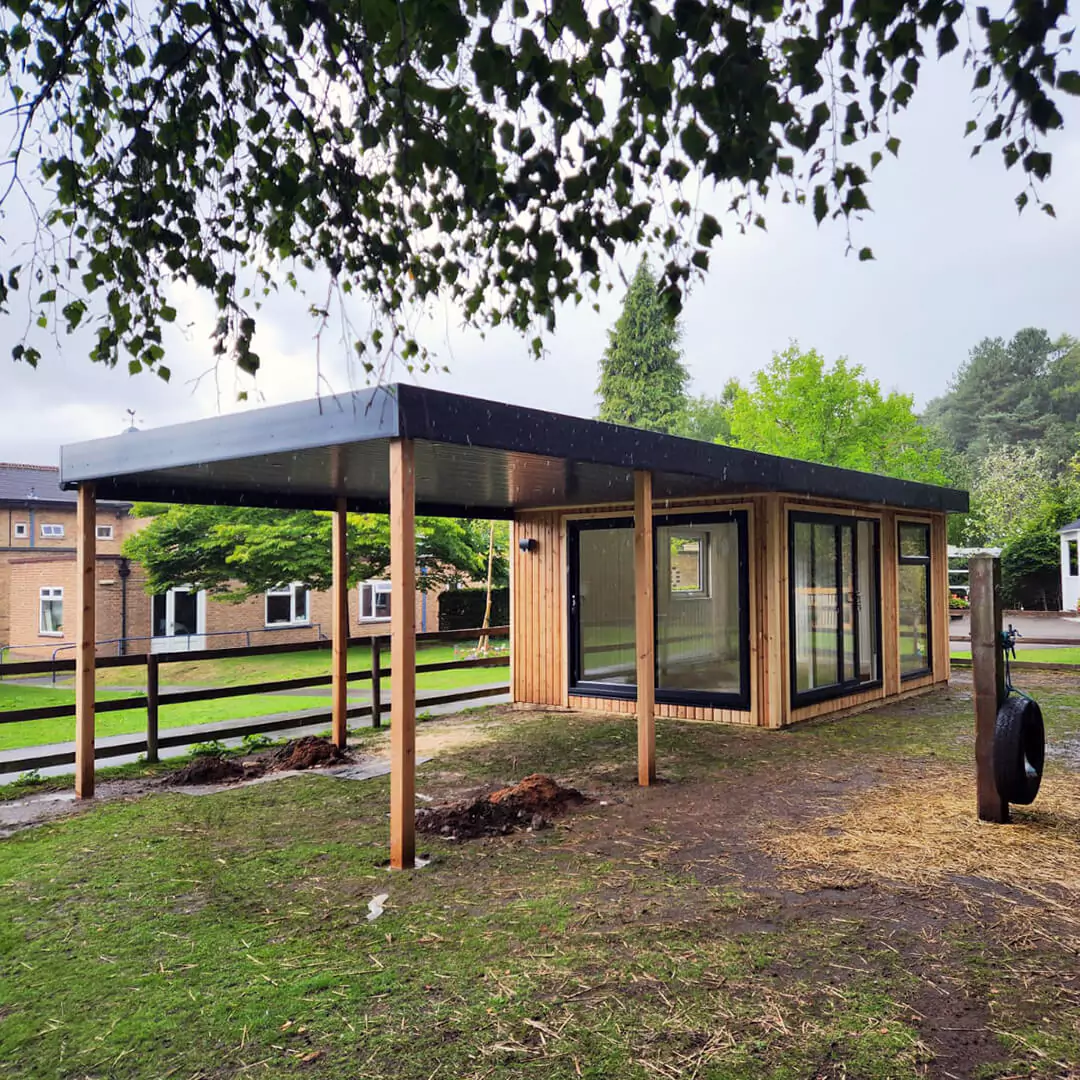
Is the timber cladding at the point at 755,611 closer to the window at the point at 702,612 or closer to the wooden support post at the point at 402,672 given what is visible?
the window at the point at 702,612

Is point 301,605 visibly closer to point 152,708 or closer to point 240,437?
point 152,708

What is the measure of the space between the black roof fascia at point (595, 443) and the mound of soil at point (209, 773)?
367 cm

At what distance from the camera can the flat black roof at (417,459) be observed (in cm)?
456

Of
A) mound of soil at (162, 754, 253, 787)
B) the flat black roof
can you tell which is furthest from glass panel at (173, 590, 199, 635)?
mound of soil at (162, 754, 253, 787)

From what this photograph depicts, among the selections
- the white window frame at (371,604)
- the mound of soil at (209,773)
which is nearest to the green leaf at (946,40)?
the mound of soil at (209,773)

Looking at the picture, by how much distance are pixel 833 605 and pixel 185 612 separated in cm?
1742

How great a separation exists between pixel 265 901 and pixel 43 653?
22051 mm

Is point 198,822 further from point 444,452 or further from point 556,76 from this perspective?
point 556,76

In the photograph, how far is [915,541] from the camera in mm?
11523

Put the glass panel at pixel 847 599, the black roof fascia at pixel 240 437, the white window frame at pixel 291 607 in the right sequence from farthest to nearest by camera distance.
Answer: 1. the white window frame at pixel 291 607
2. the glass panel at pixel 847 599
3. the black roof fascia at pixel 240 437

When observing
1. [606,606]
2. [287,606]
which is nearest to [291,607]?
[287,606]

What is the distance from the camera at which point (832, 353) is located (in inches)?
3664

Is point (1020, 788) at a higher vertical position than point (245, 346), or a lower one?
lower

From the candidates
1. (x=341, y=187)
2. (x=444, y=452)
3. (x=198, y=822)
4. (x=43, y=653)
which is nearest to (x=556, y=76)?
(x=341, y=187)
